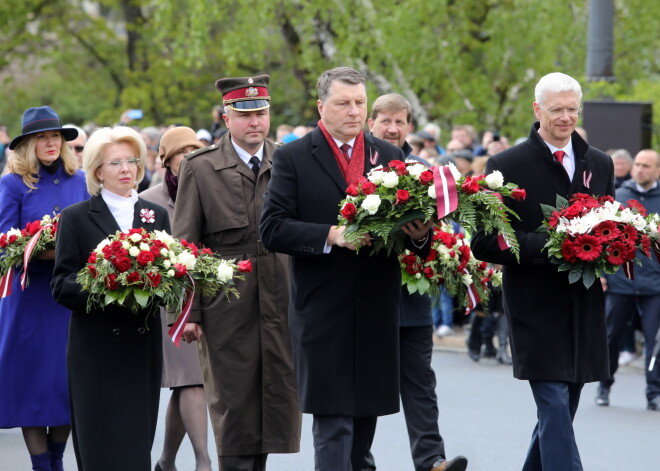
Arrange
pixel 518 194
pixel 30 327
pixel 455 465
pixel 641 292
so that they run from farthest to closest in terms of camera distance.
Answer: pixel 641 292
pixel 30 327
pixel 455 465
pixel 518 194

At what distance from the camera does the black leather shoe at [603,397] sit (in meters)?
11.0

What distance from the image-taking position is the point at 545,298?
21.7 feet

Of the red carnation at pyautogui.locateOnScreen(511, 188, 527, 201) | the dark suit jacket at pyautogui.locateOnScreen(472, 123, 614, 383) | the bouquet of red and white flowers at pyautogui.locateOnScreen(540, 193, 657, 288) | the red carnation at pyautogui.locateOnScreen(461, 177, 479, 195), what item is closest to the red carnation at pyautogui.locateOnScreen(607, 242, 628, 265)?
the bouquet of red and white flowers at pyautogui.locateOnScreen(540, 193, 657, 288)

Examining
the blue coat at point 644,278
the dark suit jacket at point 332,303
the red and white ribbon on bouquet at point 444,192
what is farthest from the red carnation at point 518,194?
the blue coat at point 644,278

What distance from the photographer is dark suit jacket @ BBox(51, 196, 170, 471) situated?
6285mm

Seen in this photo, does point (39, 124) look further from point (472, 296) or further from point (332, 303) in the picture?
point (472, 296)

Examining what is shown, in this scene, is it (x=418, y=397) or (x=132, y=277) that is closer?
(x=132, y=277)

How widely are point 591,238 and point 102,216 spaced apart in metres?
2.46

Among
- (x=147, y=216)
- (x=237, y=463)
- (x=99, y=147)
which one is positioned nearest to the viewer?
(x=99, y=147)

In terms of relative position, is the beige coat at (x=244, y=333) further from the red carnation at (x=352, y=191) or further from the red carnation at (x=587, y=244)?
the red carnation at (x=587, y=244)

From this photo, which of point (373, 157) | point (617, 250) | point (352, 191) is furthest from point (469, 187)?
point (617, 250)

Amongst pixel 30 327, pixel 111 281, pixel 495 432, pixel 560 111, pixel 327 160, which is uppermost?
pixel 560 111

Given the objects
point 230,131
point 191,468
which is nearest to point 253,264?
point 230,131

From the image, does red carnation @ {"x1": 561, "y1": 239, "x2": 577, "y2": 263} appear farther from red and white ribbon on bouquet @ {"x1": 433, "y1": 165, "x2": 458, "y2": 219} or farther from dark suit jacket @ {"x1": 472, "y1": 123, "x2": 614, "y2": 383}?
red and white ribbon on bouquet @ {"x1": 433, "y1": 165, "x2": 458, "y2": 219}
